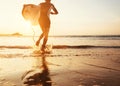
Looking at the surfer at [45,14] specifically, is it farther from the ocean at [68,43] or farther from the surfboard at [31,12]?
the ocean at [68,43]

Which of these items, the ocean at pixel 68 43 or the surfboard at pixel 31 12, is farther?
the ocean at pixel 68 43

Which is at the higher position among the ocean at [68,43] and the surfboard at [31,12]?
the surfboard at [31,12]

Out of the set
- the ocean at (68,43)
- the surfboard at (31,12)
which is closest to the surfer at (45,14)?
the surfboard at (31,12)

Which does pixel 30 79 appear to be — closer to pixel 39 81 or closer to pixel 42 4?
pixel 39 81

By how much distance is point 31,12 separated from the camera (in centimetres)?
1375

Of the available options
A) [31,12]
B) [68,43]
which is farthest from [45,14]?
[68,43]

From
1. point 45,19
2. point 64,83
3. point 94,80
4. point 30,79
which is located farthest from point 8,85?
point 45,19

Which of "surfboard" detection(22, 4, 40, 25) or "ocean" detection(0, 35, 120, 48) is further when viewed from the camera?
"ocean" detection(0, 35, 120, 48)

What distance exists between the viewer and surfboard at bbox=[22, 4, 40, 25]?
534 inches

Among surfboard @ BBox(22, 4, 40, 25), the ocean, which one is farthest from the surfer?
the ocean

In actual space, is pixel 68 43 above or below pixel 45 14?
below

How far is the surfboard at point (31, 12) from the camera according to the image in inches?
534

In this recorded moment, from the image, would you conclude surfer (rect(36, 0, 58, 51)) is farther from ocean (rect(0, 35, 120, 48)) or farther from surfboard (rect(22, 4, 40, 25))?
ocean (rect(0, 35, 120, 48))

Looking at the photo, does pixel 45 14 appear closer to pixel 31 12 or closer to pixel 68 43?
pixel 31 12
